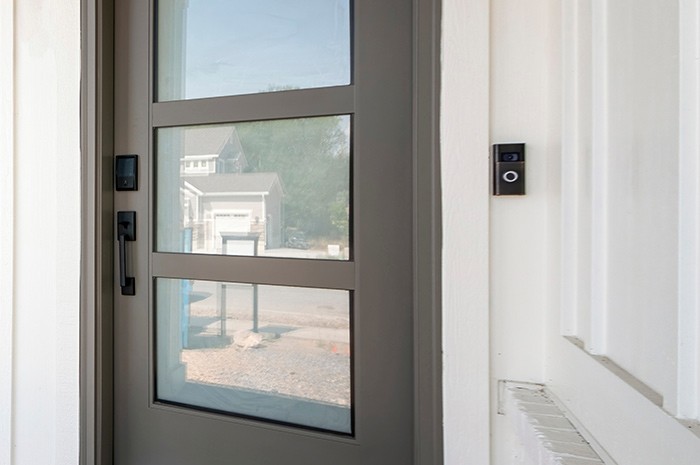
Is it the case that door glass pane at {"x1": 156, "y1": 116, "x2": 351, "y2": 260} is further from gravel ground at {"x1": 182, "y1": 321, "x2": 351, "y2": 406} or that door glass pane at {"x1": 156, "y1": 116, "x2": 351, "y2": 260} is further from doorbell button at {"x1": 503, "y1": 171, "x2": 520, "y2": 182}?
doorbell button at {"x1": 503, "y1": 171, "x2": 520, "y2": 182}

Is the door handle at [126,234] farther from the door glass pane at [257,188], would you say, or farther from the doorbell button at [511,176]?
the doorbell button at [511,176]

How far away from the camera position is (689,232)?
465 millimetres

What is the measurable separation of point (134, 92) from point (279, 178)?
25.9 inches

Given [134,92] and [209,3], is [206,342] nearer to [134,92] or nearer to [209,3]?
[134,92]

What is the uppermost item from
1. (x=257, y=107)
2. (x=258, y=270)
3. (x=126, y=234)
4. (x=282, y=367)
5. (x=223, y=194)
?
(x=257, y=107)

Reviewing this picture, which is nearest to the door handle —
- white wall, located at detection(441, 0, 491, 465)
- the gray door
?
the gray door

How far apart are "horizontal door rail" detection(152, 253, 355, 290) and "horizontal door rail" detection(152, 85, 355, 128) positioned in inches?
18.4

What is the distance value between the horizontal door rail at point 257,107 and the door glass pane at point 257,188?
0.09 feet

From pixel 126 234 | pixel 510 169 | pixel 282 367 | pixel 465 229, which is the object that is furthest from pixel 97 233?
pixel 510 169

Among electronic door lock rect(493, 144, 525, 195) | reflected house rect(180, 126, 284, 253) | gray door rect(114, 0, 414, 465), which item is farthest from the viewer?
reflected house rect(180, 126, 284, 253)

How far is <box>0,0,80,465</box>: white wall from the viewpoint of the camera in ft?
4.33

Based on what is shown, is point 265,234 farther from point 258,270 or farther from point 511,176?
point 511,176

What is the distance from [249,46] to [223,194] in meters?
0.52

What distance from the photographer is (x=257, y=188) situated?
1.25 meters
